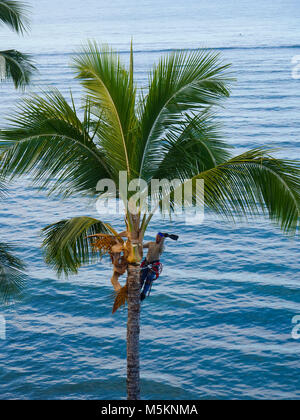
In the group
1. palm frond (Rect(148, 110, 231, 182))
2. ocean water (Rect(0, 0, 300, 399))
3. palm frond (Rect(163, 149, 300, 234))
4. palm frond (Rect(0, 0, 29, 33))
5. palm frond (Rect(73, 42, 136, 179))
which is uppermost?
palm frond (Rect(0, 0, 29, 33))

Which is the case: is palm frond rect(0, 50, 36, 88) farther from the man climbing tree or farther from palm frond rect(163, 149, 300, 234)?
palm frond rect(163, 149, 300, 234)

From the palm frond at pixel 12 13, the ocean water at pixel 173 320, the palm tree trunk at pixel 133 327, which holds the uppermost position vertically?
the palm frond at pixel 12 13

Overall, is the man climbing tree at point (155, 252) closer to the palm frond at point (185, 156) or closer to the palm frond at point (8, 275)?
the palm frond at point (185, 156)

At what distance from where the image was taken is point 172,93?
1323 cm

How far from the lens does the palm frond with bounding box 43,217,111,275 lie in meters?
13.4

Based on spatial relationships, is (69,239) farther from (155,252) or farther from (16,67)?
(16,67)

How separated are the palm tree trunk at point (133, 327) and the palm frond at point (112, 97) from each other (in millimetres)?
2380

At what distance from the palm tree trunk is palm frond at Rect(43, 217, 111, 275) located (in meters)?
1.27

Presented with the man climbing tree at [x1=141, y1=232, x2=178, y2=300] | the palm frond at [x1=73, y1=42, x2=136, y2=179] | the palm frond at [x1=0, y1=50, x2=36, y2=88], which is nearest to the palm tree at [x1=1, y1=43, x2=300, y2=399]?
the palm frond at [x1=73, y1=42, x2=136, y2=179]

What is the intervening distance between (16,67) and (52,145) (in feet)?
15.0

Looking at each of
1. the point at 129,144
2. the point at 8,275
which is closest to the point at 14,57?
the point at 129,144

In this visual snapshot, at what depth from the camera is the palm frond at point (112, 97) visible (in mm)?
13094

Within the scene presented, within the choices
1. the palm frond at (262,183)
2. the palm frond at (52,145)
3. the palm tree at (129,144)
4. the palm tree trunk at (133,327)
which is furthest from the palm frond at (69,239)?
the palm frond at (262,183)
